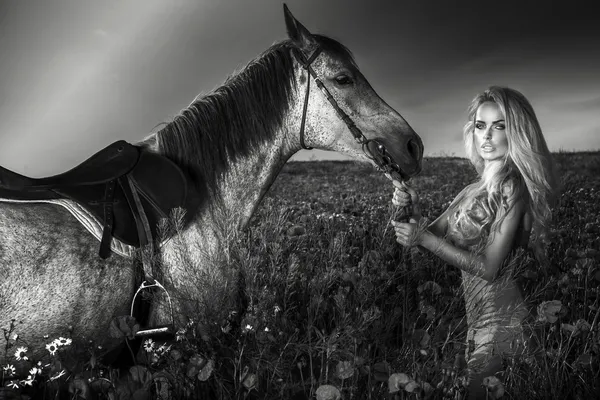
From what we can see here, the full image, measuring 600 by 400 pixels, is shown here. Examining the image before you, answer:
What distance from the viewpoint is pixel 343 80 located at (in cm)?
349

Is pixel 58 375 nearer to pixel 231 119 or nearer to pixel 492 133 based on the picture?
pixel 231 119

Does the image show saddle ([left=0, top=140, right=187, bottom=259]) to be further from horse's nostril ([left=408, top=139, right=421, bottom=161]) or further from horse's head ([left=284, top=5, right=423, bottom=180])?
horse's nostril ([left=408, top=139, right=421, bottom=161])

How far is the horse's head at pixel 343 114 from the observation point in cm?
338

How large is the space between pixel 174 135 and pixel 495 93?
2.34 m

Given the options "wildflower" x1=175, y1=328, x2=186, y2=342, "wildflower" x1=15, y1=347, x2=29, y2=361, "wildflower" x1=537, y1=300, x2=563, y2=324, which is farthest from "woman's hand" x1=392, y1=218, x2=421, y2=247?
"wildflower" x1=15, y1=347, x2=29, y2=361

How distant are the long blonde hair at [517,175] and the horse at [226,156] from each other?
0.58m

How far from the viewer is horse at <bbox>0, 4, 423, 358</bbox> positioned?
2893mm

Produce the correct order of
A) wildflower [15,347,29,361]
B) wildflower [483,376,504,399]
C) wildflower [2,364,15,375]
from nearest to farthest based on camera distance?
wildflower [483,376,504,399], wildflower [2,364,15,375], wildflower [15,347,29,361]

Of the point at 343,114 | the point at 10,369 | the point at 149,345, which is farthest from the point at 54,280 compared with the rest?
the point at 343,114

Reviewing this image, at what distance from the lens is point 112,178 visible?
9.94ft

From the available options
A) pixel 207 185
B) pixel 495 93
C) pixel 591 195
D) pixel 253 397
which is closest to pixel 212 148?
pixel 207 185

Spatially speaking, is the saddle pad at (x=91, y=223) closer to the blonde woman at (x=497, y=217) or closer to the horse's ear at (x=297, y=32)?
the blonde woman at (x=497, y=217)

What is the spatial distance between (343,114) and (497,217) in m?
1.30

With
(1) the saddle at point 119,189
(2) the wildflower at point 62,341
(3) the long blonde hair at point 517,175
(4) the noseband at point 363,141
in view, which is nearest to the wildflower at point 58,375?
(2) the wildflower at point 62,341
